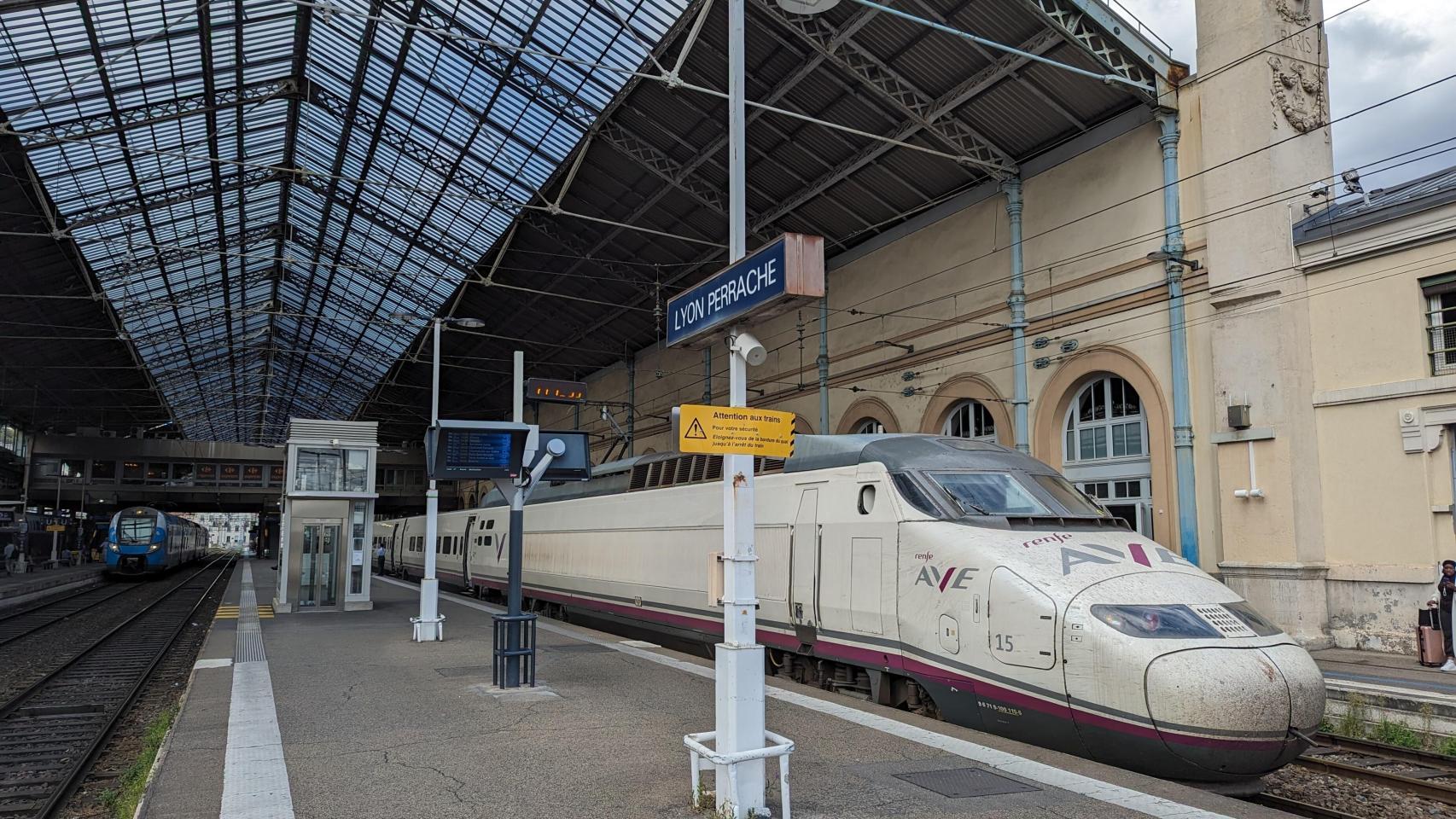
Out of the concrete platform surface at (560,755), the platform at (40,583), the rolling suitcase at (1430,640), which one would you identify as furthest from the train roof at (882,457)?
the platform at (40,583)

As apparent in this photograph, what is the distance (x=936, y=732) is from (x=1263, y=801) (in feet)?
8.64

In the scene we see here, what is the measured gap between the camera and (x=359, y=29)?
2280 cm

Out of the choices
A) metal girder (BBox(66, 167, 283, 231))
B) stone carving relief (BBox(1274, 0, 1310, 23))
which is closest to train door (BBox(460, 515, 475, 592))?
metal girder (BBox(66, 167, 283, 231))

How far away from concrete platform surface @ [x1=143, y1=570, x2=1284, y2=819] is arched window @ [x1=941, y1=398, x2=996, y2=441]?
12.6 metres

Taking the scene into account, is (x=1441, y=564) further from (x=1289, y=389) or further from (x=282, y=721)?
(x=282, y=721)

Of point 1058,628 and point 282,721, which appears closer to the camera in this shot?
point 1058,628

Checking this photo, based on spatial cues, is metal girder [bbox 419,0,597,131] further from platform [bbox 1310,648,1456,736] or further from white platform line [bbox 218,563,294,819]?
platform [bbox 1310,648,1456,736]

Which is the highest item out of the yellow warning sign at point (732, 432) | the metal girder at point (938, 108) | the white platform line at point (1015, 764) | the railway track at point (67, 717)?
the metal girder at point (938, 108)

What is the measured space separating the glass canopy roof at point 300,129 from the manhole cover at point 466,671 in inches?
418

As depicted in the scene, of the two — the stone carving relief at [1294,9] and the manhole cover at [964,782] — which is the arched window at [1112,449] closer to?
the stone carving relief at [1294,9]

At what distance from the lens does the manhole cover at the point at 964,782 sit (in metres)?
5.92

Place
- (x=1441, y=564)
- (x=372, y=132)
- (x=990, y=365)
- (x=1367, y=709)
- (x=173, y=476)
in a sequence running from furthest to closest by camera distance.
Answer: (x=173, y=476)
(x=372, y=132)
(x=990, y=365)
(x=1441, y=564)
(x=1367, y=709)

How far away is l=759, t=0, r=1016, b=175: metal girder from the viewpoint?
18.3 m

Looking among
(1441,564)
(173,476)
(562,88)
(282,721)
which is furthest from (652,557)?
(173,476)
